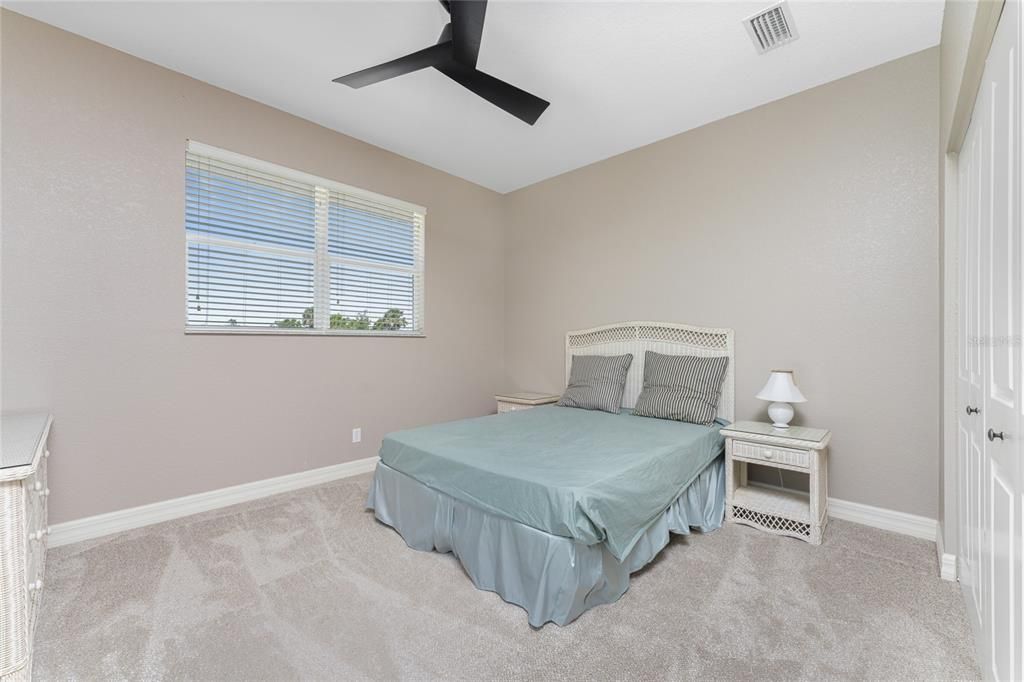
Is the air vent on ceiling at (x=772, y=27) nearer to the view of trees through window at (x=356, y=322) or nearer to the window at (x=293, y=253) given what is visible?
the window at (x=293, y=253)

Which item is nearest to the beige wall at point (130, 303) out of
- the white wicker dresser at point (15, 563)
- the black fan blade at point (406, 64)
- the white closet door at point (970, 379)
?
the white wicker dresser at point (15, 563)

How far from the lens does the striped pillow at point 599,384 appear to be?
11.6ft

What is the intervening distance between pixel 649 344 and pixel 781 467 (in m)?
1.40

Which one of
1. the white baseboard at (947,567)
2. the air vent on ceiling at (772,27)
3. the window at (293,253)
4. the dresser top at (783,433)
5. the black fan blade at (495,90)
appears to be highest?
the air vent on ceiling at (772,27)

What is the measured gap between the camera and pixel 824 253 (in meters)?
2.80

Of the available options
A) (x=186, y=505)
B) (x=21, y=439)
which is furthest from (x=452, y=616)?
(x=186, y=505)

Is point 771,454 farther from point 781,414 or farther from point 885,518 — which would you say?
point 885,518

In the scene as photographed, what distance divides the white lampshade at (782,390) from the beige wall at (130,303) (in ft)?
9.98

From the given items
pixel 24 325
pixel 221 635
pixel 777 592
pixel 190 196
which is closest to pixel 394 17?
pixel 190 196

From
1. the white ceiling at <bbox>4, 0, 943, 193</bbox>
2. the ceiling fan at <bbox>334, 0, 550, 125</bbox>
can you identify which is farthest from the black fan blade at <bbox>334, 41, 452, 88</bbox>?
the white ceiling at <bbox>4, 0, 943, 193</bbox>

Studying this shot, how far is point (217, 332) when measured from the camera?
2.90 metres

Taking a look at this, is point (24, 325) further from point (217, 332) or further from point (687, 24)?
point (687, 24)

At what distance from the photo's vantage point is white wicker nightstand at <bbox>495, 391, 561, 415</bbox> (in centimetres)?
410

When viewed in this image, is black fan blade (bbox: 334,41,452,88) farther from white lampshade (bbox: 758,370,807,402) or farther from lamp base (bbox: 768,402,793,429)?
lamp base (bbox: 768,402,793,429)
